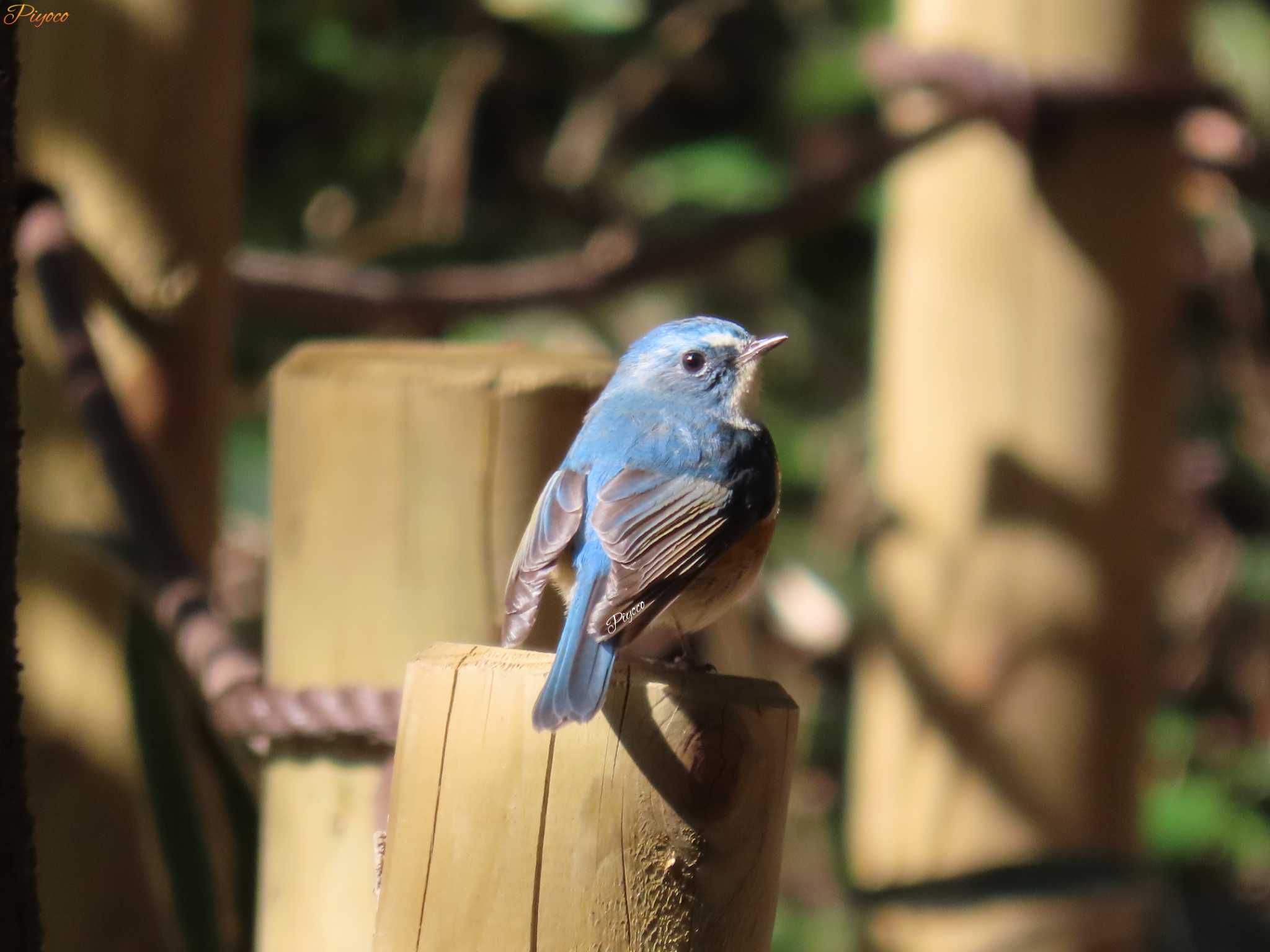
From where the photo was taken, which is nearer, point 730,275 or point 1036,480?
point 1036,480

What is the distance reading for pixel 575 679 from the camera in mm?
1271

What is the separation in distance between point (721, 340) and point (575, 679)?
1249mm

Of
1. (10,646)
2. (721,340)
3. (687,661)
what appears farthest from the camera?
(721,340)

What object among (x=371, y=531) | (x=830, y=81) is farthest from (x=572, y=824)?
(x=830, y=81)

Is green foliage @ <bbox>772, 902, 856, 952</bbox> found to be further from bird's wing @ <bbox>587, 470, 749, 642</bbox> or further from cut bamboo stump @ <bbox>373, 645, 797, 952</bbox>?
cut bamboo stump @ <bbox>373, 645, 797, 952</bbox>

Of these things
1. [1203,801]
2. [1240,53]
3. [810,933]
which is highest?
[1240,53]

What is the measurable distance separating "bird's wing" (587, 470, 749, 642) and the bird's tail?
10 centimetres

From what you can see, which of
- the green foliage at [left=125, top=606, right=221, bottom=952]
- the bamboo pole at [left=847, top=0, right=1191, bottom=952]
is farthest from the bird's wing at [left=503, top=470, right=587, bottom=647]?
the bamboo pole at [left=847, top=0, right=1191, bottom=952]

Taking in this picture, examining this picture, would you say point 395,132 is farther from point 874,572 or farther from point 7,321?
point 7,321

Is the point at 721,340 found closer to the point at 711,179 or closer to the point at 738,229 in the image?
the point at 738,229

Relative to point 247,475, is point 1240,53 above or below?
above

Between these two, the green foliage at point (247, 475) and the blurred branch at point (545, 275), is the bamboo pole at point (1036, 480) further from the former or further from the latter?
the green foliage at point (247, 475)

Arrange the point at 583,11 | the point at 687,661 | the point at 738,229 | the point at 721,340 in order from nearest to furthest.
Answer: the point at 687,661 < the point at 721,340 < the point at 738,229 < the point at 583,11

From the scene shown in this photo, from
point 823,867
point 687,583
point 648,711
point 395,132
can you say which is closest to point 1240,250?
point 823,867
